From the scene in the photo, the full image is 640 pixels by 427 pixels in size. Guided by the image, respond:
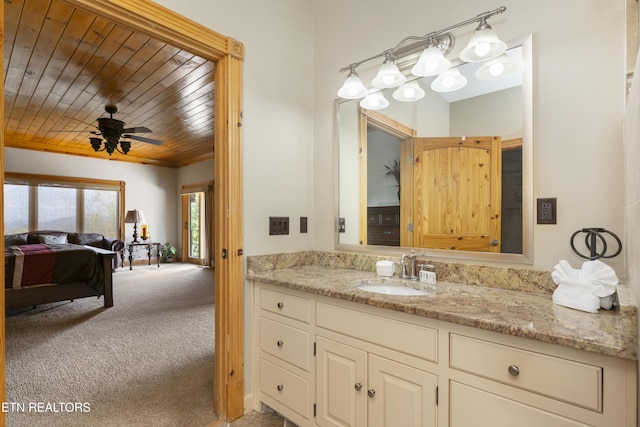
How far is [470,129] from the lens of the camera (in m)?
1.61

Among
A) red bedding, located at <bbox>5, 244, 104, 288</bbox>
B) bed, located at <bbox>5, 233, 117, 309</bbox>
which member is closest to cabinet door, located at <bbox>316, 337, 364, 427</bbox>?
bed, located at <bbox>5, 233, 117, 309</bbox>

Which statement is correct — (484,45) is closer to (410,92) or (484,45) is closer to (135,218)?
(410,92)

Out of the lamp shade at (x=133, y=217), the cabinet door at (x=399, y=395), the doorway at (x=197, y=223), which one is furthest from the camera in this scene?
the doorway at (x=197, y=223)

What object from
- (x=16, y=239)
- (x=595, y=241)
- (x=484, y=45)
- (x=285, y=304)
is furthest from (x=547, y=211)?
(x=16, y=239)

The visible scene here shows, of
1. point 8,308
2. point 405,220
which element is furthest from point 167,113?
point 405,220

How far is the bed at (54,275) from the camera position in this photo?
3.34 metres

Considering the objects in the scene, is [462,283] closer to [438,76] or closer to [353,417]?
[353,417]

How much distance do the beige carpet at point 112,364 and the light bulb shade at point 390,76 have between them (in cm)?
215

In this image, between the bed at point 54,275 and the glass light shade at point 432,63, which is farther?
the bed at point 54,275

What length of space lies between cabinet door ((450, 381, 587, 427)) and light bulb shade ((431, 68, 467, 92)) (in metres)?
1.39

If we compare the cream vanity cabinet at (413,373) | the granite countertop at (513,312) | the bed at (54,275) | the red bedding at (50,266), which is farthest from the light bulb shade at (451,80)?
the red bedding at (50,266)

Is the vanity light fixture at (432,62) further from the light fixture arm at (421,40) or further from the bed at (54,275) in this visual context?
the bed at (54,275)

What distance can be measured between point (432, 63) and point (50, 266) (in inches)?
174

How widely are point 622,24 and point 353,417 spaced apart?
196cm
